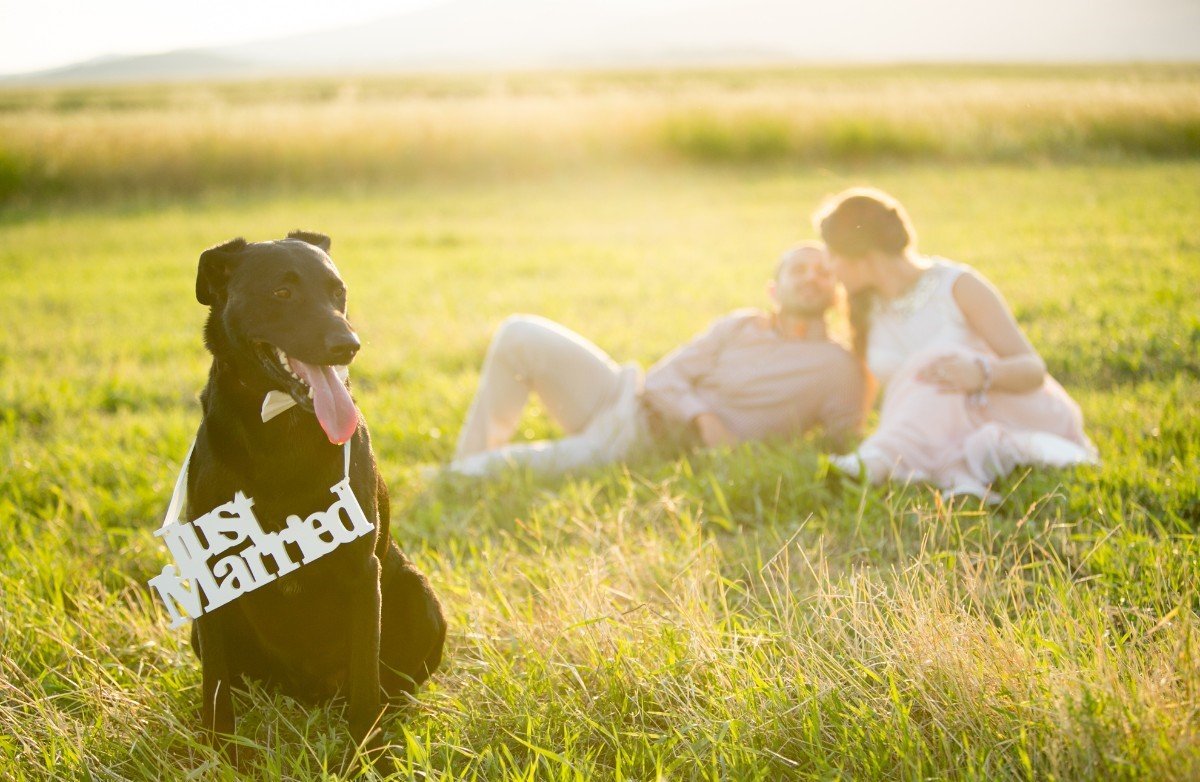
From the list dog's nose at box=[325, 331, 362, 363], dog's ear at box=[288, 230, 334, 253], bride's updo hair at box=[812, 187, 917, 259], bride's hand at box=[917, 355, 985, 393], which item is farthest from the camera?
bride's updo hair at box=[812, 187, 917, 259]

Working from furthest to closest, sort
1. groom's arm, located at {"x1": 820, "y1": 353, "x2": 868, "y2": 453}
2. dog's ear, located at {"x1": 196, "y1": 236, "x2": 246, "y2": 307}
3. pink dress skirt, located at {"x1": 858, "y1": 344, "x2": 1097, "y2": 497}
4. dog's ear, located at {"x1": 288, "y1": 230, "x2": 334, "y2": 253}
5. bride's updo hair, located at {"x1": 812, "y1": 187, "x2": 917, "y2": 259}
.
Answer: groom's arm, located at {"x1": 820, "y1": 353, "x2": 868, "y2": 453} → bride's updo hair, located at {"x1": 812, "y1": 187, "x2": 917, "y2": 259} → pink dress skirt, located at {"x1": 858, "y1": 344, "x2": 1097, "y2": 497} → dog's ear, located at {"x1": 288, "y1": 230, "x2": 334, "y2": 253} → dog's ear, located at {"x1": 196, "y1": 236, "x2": 246, "y2": 307}

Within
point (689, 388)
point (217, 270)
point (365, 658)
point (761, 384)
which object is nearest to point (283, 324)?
point (217, 270)

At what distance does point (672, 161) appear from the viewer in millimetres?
19656

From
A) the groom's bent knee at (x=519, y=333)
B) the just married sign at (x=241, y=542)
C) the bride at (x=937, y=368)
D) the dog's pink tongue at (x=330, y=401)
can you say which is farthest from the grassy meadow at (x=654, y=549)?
the dog's pink tongue at (x=330, y=401)

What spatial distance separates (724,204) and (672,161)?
448 centimetres

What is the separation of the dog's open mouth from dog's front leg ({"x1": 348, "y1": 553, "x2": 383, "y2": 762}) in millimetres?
402

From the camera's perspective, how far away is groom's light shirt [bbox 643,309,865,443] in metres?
4.97

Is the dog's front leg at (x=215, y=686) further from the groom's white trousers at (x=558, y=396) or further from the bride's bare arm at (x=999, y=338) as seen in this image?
the bride's bare arm at (x=999, y=338)

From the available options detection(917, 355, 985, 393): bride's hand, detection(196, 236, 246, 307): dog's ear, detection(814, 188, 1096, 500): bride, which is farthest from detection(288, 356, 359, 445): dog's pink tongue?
detection(917, 355, 985, 393): bride's hand

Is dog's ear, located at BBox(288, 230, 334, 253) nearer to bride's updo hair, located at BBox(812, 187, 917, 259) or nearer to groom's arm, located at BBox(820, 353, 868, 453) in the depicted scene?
bride's updo hair, located at BBox(812, 187, 917, 259)

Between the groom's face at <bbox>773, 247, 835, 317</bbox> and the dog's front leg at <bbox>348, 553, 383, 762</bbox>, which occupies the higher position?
the groom's face at <bbox>773, 247, 835, 317</bbox>

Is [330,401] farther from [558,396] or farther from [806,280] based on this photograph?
[806,280]

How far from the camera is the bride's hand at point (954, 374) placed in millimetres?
4320

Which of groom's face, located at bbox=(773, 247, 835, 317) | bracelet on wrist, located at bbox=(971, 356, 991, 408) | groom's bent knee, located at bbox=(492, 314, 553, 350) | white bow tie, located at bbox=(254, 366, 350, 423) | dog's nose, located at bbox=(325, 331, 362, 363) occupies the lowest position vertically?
bracelet on wrist, located at bbox=(971, 356, 991, 408)
